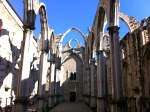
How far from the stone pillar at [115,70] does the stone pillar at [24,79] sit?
4.80 m

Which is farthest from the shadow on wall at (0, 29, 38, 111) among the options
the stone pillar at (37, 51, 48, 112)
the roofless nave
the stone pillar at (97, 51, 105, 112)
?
the stone pillar at (97, 51, 105, 112)

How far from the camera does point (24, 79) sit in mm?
9391

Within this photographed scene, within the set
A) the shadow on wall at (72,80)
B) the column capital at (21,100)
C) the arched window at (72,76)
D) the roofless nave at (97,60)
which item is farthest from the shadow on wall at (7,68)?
the arched window at (72,76)

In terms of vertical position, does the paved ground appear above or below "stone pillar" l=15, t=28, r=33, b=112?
below

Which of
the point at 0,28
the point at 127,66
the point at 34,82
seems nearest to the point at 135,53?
the point at 127,66

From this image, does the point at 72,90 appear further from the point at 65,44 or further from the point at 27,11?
the point at 27,11

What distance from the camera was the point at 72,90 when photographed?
99.0ft

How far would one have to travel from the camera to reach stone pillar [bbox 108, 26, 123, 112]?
9230mm

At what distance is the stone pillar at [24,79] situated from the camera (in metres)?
8.82

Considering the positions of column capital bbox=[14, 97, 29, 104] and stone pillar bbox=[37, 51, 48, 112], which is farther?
stone pillar bbox=[37, 51, 48, 112]

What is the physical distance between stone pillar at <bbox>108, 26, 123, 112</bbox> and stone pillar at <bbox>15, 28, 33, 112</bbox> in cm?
480

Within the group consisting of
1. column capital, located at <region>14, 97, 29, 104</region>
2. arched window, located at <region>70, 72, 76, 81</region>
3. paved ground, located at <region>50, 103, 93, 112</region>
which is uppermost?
arched window, located at <region>70, 72, 76, 81</region>

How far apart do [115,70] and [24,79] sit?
5143 millimetres

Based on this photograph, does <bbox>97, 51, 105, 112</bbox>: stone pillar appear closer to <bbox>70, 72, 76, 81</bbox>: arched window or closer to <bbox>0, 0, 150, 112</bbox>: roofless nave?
<bbox>0, 0, 150, 112</bbox>: roofless nave
